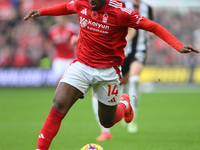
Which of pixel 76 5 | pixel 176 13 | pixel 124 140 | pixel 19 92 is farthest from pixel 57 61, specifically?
pixel 176 13

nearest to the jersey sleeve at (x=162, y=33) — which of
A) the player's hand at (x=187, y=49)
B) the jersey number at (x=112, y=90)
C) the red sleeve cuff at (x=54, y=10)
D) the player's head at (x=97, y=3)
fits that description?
the player's hand at (x=187, y=49)

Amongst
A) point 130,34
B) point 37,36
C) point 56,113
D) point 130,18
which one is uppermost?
point 130,18

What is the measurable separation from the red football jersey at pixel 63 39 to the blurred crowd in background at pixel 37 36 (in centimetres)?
592

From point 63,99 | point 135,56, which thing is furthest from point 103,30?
point 135,56

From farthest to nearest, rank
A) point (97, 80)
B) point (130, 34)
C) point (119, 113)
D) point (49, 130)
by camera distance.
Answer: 1. point (130, 34)
2. point (119, 113)
3. point (97, 80)
4. point (49, 130)

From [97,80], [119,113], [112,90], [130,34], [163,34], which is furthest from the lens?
[130,34]

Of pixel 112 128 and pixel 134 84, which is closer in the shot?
pixel 134 84

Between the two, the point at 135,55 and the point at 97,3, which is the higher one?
the point at 97,3

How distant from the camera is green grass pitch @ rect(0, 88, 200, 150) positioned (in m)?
6.58

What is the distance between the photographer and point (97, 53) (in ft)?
17.2

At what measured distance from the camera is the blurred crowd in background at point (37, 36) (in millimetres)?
19609

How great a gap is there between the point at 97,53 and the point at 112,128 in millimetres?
3831

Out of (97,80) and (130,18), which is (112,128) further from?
(130,18)

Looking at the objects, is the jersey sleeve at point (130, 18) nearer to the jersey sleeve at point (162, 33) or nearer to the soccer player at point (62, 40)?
the jersey sleeve at point (162, 33)
